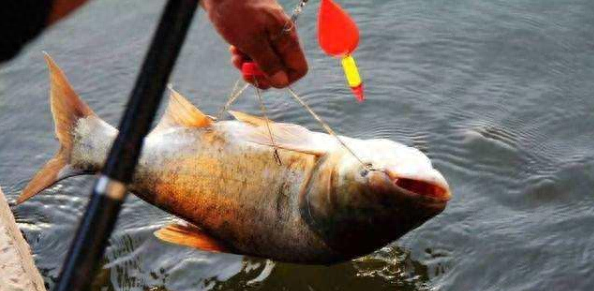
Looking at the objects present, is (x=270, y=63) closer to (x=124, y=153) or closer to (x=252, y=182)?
(x=252, y=182)

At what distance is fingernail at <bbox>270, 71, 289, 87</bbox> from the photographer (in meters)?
3.24

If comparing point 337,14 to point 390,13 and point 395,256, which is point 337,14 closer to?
point 395,256

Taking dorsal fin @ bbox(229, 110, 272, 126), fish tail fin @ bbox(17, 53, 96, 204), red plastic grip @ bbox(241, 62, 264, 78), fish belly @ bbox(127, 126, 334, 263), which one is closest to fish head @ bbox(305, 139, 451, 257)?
fish belly @ bbox(127, 126, 334, 263)

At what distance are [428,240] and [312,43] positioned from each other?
88.8 inches

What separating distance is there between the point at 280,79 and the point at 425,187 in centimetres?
69

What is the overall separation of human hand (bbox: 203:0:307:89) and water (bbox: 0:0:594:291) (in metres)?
1.67

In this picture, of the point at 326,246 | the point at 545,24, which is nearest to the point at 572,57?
the point at 545,24

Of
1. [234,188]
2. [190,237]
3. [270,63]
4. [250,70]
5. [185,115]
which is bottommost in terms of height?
[190,237]

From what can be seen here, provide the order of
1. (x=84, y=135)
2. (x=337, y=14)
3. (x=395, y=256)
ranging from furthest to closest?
(x=395, y=256), (x=84, y=135), (x=337, y=14)

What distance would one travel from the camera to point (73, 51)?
6812 mm

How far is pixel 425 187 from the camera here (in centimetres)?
329

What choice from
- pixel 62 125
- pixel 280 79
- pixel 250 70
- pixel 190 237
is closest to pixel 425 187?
pixel 280 79

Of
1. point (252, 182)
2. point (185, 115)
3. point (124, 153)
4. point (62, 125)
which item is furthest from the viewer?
point (62, 125)

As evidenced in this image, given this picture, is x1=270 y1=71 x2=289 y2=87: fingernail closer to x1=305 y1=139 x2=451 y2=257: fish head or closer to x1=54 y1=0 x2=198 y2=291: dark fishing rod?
x1=305 y1=139 x2=451 y2=257: fish head
